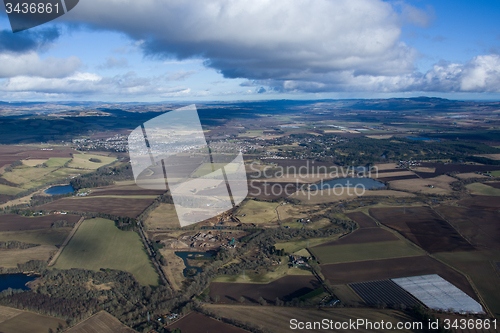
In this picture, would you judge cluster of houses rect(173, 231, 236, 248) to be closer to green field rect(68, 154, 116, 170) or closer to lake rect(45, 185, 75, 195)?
lake rect(45, 185, 75, 195)

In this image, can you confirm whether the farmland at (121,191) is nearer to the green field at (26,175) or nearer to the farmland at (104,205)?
the farmland at (104,205)

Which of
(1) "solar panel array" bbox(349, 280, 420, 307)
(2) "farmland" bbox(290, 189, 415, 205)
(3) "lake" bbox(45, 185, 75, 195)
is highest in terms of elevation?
(3) "lake" bbox(45, 185, 75, 195)

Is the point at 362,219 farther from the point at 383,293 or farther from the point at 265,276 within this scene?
the point at 265,276

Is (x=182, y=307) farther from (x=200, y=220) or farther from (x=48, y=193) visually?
(x=48, y=193)

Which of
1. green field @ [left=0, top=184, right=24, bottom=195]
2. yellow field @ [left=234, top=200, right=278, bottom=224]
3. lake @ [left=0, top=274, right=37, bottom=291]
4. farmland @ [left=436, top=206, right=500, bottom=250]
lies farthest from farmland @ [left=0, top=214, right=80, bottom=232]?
farmland @ [left=436, top=206, right=500, bottom=250]

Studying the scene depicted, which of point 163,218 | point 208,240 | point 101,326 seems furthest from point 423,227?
point 101,326

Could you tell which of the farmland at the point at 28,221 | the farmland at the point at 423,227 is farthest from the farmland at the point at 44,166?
the farmland at the point at 423,227

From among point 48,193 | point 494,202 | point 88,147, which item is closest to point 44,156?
point 88,147
